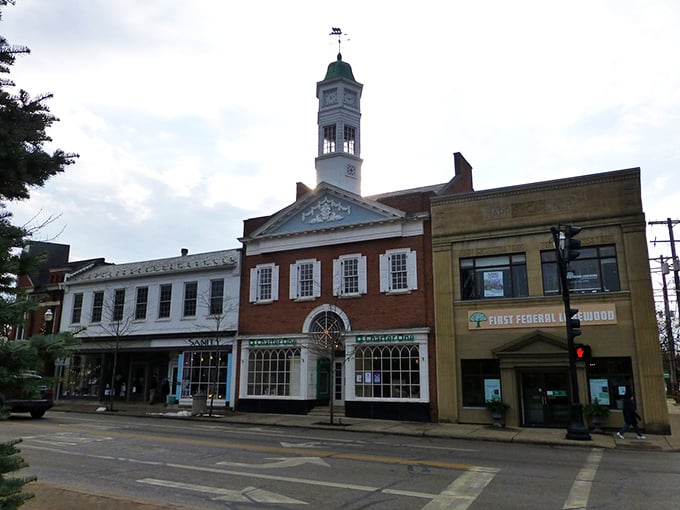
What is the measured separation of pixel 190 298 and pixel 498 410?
1835 cm

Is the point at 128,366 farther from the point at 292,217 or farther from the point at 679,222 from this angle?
the point at 679,222

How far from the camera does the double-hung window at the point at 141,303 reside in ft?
109

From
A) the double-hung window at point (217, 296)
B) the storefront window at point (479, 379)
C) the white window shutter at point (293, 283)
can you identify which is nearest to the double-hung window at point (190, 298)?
the double-hung window at point (217, 296)

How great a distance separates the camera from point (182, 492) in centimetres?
899

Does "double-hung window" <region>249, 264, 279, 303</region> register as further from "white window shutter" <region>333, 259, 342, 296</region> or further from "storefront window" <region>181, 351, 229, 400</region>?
"storefront window" <region>181, 351, 229, 400</region>

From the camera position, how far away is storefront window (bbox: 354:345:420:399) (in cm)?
2397

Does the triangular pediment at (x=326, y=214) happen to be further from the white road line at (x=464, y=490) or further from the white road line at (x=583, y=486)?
the white road line at (x=464, y=490)

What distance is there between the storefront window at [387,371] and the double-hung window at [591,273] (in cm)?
639

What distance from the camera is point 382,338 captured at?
2483 cm

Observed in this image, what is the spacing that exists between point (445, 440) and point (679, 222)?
25835 millimetres

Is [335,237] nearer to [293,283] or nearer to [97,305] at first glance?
[293,283]

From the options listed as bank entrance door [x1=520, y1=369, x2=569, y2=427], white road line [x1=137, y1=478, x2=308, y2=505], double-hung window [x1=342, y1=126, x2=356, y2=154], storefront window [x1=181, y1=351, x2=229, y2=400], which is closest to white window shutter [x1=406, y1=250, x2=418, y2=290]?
bank entrance door [x1=520, y1=369, x2=569, y2=427]

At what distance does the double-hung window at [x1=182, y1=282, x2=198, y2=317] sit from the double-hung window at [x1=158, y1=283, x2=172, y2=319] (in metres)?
1.25

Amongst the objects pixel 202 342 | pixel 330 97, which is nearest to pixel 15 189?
pixel 202 342
